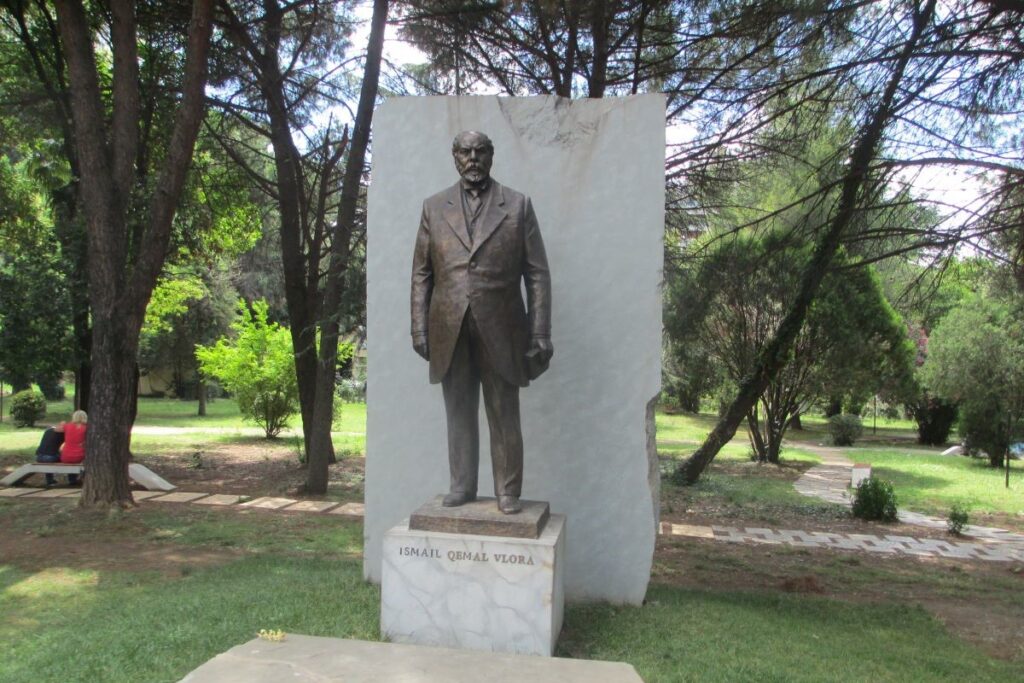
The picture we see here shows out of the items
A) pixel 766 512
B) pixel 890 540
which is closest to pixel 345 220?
pixel 766 512

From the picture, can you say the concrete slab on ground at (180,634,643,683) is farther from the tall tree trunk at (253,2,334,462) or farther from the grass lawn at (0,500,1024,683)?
the tall tree trunk at (253,2,334,462)

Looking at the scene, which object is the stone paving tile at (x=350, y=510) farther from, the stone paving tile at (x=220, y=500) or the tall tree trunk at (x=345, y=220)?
the stone paving tile at (x=220, y=500)

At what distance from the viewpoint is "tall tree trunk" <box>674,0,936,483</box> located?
22.7 feet

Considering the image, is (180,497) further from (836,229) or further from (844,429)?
(844,429)

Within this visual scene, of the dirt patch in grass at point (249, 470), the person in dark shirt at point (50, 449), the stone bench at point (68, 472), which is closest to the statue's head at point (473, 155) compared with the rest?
the dirt patch in grass at point (249, 470)

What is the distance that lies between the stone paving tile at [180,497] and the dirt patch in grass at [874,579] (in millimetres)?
5370

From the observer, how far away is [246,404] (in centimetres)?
1580

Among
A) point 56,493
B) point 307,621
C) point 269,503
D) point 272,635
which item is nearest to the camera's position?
point 272,635

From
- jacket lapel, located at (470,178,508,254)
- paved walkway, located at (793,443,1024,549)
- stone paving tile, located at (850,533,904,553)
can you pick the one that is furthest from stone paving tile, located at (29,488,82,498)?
paved walkway, located at (793,443,1024,549)

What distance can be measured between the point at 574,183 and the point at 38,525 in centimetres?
589

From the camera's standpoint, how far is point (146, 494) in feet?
30.0

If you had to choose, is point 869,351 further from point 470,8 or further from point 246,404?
point 246,404

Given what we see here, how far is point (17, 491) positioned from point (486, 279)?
8.36 m

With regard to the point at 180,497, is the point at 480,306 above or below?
above
